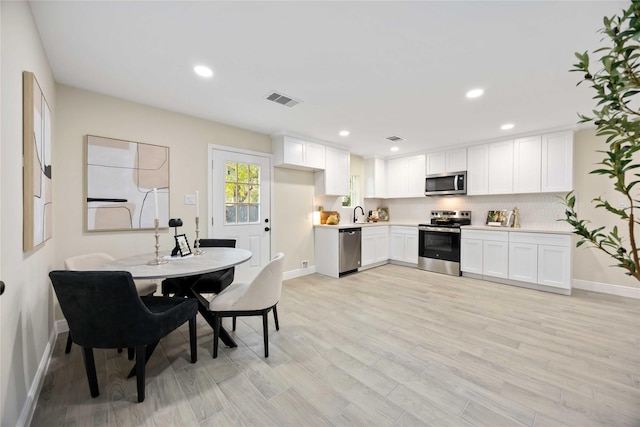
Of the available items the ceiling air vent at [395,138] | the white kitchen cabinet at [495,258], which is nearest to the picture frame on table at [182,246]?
the ceiling air vent at [395,138]

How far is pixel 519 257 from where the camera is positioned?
3988 millimetres

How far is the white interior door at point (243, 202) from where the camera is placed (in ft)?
11.9

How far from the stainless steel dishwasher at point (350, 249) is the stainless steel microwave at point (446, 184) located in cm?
164

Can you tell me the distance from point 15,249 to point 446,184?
536 cm

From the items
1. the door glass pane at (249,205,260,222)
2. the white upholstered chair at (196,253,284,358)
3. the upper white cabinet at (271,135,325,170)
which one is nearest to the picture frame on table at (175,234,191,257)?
the white upholstered chair at (196,253,284,358)

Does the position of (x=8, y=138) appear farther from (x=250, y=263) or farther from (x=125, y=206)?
(x=250, y=263)

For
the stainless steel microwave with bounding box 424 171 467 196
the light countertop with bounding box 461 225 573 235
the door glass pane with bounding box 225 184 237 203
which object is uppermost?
the stainless steel microwave with bounding box 424 171 467 196

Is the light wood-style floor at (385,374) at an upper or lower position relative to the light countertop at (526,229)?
lower

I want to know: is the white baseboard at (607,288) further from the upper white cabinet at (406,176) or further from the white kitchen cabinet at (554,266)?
the upper white cabinet at (406,176)

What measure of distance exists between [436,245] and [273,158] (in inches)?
129

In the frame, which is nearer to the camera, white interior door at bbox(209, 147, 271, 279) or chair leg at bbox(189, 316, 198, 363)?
chair leg at bbox(189, 316, 198, 363)

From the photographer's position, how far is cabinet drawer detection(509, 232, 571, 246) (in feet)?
11.9

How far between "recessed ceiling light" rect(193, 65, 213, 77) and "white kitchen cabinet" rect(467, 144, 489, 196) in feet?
14.1

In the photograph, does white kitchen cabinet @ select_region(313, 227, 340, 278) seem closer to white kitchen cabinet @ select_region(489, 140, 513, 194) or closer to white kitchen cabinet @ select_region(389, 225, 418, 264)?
white kitchen cabinet @ select_region(389, 225, 418, 264)
